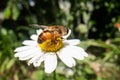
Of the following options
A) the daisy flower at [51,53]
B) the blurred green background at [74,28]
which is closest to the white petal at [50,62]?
the daisy flower at [51,53]

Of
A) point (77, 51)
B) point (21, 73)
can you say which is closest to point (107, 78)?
point (21, 73)

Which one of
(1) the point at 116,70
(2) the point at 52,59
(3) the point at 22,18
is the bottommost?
(1) the point at 116,70

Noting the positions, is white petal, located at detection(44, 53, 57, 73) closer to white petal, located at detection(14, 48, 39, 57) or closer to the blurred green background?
white petal, located at detection(14, 48, 39, 57)

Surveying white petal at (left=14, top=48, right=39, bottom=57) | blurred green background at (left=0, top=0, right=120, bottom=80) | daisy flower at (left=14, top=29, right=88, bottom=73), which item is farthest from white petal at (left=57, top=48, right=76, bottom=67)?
blurred green background at (left=0, top=0, right=120, bottom=80)

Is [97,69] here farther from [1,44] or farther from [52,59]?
[52,59]

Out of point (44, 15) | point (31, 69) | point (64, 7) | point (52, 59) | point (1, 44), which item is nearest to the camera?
point (52, 59)
